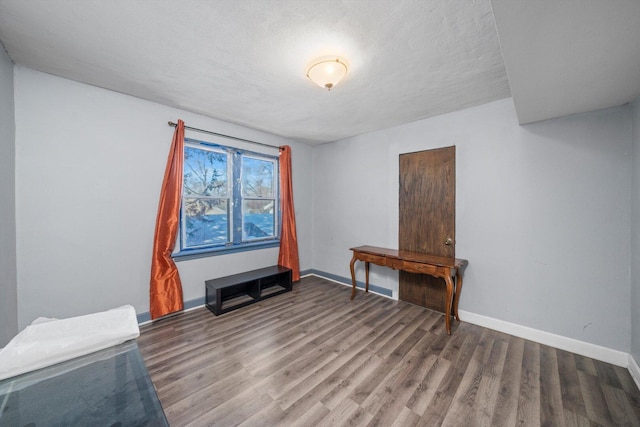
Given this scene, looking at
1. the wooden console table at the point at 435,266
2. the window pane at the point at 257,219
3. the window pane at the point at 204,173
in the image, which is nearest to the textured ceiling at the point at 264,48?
the window pane at the point at 204,173

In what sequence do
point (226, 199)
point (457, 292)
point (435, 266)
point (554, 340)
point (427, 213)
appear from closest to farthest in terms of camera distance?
point (554, 340) → point (435, 266) → point (457, 292) → point (427, 213) → point (226, 199)

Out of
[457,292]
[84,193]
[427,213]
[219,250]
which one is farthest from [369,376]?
[84,193]

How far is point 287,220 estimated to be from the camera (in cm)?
387

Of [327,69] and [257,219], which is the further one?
[257,219]

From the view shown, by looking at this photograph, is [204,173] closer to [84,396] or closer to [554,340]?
[84,396]

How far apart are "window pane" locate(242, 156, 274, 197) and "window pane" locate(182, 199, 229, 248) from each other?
1.49 feet

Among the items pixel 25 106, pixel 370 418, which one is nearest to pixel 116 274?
pixel 25 106

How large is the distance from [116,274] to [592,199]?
15.3 ft

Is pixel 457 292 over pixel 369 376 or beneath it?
over

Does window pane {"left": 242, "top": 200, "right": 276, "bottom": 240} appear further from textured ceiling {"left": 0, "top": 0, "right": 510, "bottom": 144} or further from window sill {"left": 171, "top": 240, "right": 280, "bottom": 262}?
textured ceiling {"left": 0, "top": 0, "right": 510, "bottom": 144}

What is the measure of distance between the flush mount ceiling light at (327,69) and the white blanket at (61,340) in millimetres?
2036

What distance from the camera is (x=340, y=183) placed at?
A: 3.96 metres

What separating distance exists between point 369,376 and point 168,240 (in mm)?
2531

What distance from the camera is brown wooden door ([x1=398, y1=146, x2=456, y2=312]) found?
276 cm
